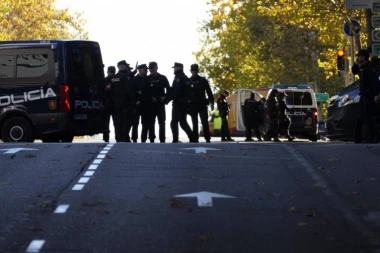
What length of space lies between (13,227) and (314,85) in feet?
203

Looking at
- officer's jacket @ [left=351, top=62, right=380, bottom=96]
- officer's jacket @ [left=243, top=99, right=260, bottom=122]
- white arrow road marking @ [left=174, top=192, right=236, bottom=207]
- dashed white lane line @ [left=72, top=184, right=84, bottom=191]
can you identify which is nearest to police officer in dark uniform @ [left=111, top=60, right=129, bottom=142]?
officer's jacket @ [left=351, top=62, right=380, bottom=96]

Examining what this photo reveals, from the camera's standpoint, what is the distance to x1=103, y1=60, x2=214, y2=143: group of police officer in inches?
1172

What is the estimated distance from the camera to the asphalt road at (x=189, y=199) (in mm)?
12375

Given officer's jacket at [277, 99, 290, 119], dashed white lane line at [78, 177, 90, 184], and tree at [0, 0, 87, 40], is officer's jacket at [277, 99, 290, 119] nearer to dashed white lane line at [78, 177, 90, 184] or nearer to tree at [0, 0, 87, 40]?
dashed white lane line at [78, 177, 90, 184]

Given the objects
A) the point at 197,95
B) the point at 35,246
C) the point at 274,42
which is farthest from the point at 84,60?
the point at 274,42

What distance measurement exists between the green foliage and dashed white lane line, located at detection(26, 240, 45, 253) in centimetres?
3830

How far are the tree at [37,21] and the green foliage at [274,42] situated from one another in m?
8.75

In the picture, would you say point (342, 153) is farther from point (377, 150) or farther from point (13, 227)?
point (13, 227)

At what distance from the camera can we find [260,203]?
50.9 ft

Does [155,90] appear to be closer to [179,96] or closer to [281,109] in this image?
[179,96]

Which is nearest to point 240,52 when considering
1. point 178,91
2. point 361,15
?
point 361,15

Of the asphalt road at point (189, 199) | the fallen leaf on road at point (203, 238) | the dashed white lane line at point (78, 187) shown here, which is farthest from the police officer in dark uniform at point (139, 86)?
the fallen leaf on road at point (203, 238)

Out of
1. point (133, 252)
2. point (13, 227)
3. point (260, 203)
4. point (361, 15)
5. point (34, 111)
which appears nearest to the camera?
point (133, 252)

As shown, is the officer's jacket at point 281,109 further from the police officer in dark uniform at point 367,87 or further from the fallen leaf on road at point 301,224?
the fallen leaf on road at point 301,224
